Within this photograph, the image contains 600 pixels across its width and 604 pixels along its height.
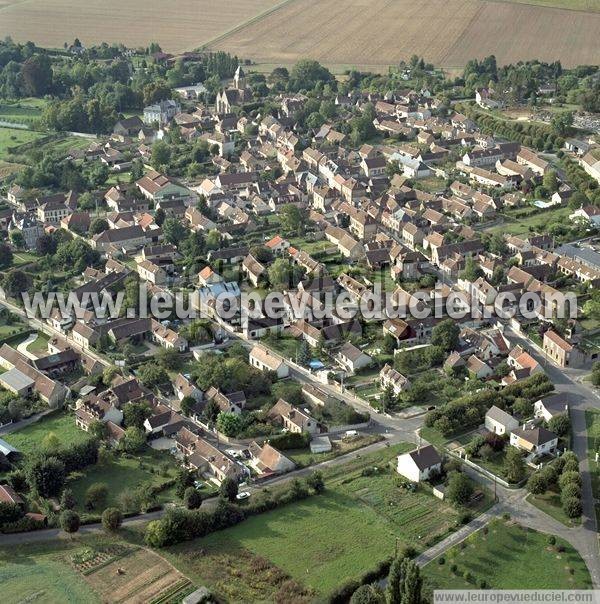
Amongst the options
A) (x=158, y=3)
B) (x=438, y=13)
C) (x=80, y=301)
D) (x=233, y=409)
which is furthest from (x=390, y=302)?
(x=158, y=3)

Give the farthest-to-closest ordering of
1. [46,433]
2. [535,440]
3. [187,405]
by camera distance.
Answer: [187,405], [46,433], [535,440]

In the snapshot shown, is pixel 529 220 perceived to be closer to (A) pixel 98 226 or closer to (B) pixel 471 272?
(B) pixel 471 272

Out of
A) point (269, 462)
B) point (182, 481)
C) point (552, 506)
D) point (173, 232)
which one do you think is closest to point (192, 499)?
point (182, 481)

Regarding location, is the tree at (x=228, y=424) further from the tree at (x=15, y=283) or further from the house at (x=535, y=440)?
the tree at (x=15, y=283)

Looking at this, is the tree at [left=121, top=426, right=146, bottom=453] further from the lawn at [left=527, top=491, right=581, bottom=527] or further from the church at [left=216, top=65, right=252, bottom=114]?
the church at [left=216, top=65, right=252, bottom=114]

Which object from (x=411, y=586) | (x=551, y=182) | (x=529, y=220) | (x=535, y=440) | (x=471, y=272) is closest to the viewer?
(x=411, y=586)

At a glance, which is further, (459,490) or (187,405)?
(187,405)
